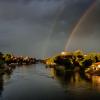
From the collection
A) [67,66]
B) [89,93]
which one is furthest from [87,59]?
[89,93]

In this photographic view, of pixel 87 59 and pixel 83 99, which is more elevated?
pixel 87 59

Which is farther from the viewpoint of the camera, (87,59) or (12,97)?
(87,59)

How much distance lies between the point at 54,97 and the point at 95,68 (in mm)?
77698

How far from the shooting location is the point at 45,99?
65.5 meters

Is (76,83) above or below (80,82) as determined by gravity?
below

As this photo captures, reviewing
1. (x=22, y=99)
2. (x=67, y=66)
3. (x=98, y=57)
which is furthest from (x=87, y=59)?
(x=22, y=99)

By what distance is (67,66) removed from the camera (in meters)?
199

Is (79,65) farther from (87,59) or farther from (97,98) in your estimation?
(97,98)

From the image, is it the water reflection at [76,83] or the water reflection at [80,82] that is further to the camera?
the water reflection at [80,82]

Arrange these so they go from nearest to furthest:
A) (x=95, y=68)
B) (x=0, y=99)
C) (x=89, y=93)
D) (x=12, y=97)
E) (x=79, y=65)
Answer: (x=0, y=99) → (x=12, y=97) → (x=89, y=93) → (x=95, y=68) → (x=79, y=65)

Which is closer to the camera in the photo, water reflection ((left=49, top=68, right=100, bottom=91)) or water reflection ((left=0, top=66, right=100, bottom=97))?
water reflection ((left=0, top=66, right=100, bottom=97))

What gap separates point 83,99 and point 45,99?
7857mm

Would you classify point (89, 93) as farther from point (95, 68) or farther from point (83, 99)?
point (95, 68)

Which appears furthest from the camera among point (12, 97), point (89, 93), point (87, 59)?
point (87, 59)
